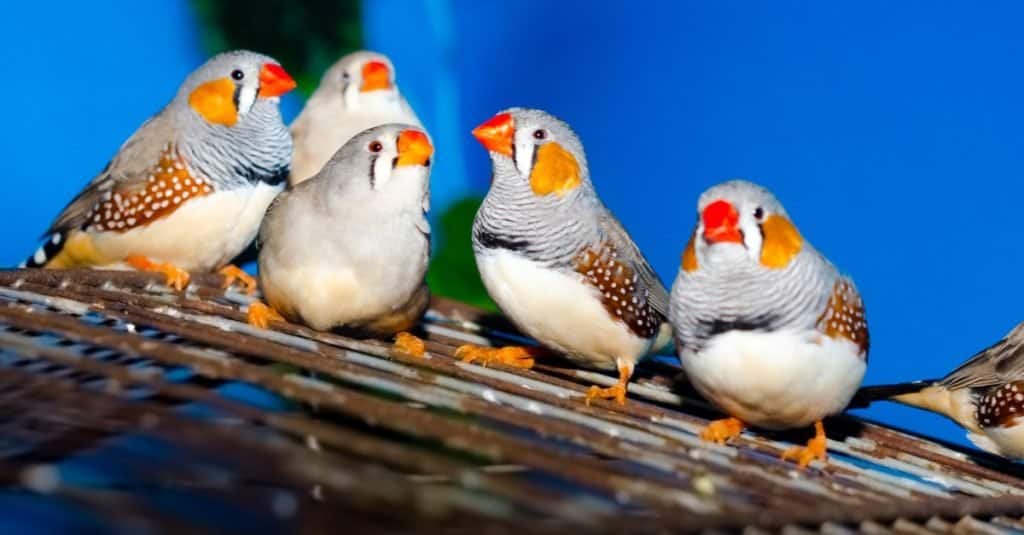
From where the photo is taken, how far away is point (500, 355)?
10.2 ft

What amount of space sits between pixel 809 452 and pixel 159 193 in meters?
1.78

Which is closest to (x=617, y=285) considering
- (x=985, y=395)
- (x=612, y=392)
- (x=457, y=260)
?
(x=612, y=392)

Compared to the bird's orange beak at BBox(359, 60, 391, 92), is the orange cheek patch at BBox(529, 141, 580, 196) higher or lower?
lower

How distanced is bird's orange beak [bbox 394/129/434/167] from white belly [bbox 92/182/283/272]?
67 centimetres

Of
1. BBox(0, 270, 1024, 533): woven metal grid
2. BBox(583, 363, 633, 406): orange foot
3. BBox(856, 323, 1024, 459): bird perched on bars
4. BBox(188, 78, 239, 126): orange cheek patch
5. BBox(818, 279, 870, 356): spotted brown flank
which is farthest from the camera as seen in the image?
BBox(188, 78, 239, 126): orange cheek patch

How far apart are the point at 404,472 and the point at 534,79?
3615 mm

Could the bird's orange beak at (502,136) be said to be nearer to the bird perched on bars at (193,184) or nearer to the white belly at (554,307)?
the white belly at (554,307)

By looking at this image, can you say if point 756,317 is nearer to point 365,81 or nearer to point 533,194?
point 533,194

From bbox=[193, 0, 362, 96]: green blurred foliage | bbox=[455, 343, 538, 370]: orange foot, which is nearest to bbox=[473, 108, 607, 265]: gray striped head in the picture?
bbox=[455, 343, 538, 370]: orange foot

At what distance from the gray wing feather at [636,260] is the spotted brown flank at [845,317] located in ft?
1.57

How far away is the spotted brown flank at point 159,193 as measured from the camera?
337 cm

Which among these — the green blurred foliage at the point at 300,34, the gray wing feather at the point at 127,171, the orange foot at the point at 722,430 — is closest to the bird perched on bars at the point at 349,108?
the gray wing feather at the point at 127,171

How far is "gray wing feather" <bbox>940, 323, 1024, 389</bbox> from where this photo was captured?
10.0 ft

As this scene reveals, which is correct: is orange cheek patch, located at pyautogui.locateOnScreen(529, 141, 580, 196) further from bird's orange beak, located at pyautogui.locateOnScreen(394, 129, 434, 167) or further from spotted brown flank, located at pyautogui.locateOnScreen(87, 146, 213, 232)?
spotted brown flank, located at pyautogui.locateOnScreen(87, 146, 213, 232)
